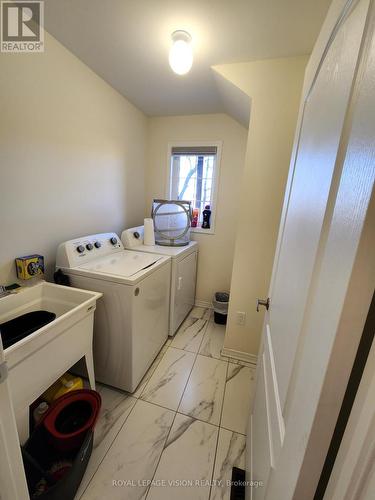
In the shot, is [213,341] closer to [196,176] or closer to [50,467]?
[50,467]

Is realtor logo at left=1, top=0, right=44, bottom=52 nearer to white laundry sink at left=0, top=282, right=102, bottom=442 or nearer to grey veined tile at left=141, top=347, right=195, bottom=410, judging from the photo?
white laundry sink at left=0, top=282, right=102, bottom=442

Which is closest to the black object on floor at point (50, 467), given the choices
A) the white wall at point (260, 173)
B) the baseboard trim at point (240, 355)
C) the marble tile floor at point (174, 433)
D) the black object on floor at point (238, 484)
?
the marble tile floor at point (174, 433)

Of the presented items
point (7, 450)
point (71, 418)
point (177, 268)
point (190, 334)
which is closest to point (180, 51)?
point (177, 268)

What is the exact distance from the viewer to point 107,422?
53.7 inches

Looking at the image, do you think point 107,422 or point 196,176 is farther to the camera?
point 196,176

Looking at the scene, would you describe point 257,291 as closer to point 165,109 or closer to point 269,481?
point 269,481

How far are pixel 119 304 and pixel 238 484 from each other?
1162 mm

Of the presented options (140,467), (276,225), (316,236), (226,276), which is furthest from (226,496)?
(226,276)

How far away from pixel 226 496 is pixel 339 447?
3.78 ft

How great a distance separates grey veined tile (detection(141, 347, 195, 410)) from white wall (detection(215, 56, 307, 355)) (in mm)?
538

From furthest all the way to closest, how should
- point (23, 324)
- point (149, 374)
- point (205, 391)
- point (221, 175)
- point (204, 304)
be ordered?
point (204, 304), point (221, 175), point (149, 374), point (205, 391), point (23, 324)

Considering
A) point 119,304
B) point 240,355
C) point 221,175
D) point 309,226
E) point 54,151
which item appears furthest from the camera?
point 221,175

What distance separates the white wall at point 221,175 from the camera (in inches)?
94.3

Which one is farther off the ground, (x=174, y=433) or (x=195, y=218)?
(x=195, y=218)
